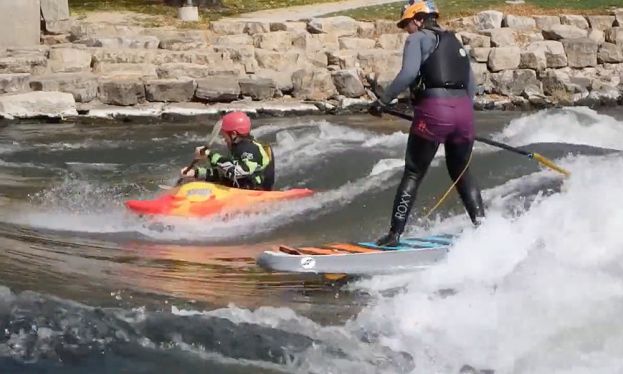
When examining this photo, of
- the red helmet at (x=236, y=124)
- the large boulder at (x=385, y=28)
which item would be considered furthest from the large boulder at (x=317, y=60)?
the red helmet at (x=236, y=124)

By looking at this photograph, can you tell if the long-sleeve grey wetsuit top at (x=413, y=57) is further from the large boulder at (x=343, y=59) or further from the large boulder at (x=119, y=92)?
the large boulder at (x=343, y=59)

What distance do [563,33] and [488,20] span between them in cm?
145

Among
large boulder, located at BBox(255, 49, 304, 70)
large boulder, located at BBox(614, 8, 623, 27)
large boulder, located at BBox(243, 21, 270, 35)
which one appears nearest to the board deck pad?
large boulder, located at BBox(255, 49, 304, 70)

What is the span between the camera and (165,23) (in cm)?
1903

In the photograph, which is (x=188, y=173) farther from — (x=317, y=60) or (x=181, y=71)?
(x=317, y=60)

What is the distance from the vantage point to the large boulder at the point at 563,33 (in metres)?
18.2

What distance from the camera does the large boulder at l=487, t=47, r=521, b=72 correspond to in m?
16.9

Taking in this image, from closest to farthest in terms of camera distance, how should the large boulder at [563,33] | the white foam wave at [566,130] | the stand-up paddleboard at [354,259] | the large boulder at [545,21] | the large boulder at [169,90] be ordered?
the stand-up paddleboard at [354,259] → the white foam wave at [566,130] → the large boulder at [169,90] → the large boulder at [563,33] → the large boulder at [545,21]

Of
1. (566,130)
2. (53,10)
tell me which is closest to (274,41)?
(53,10)

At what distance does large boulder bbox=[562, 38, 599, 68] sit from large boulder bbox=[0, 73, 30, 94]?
9566 mm

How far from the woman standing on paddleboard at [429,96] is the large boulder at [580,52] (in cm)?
1123

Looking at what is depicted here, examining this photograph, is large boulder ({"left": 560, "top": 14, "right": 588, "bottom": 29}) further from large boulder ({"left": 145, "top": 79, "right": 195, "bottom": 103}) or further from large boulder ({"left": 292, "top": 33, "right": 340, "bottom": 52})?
large boulder ({"left": 145, "top": 79, "right": 195, "bottom": 103})

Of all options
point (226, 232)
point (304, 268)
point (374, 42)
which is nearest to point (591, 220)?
point (304, 268)

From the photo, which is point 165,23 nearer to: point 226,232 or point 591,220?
point 226,232
